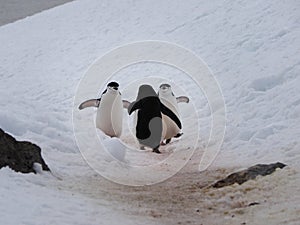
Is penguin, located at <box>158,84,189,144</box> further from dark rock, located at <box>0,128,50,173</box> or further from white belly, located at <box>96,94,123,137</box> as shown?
dark rock, located at <box>0,128,50,173</box>

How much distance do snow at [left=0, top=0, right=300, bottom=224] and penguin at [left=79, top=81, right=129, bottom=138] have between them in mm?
235

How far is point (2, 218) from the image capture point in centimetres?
307

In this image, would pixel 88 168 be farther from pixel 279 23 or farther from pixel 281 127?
pixel 279 23

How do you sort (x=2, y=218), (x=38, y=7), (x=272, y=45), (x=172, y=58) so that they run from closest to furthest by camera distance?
(x=2, y=218) → (x=272, y=45) → (x=172, y=58) → (x=38, y=7)

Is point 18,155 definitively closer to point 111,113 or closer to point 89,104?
point 111,113

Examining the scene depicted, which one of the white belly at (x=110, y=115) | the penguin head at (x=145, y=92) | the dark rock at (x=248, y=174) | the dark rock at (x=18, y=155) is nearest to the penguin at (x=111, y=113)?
the white belly at (x=110, y=115)

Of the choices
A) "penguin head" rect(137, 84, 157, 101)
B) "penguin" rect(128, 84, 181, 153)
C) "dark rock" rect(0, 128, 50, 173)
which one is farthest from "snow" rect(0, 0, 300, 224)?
"penguin head" rect(137, 84, 157, 101)

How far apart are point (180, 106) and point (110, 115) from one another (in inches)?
67.8

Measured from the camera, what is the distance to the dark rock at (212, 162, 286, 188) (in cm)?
457

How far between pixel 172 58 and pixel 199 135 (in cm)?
440

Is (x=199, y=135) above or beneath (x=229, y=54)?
beneath

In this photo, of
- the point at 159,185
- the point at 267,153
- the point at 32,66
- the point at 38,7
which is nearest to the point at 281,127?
the point at 267,153

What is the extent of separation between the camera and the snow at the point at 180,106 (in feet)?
12.2

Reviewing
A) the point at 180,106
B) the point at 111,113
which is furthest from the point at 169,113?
the point at 180,106
